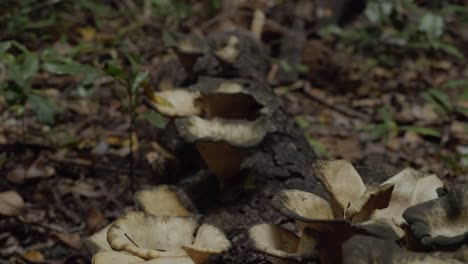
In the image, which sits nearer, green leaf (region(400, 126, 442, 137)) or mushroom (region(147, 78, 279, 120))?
mushroom (region(147, 78, 279, 120))

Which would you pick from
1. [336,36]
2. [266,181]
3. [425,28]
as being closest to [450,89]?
[425,28]

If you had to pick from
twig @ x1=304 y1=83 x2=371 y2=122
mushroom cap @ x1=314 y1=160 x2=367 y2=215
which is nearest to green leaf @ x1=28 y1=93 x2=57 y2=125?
mushroom cap @ x1=314 y1=160 x2=367 y2=215

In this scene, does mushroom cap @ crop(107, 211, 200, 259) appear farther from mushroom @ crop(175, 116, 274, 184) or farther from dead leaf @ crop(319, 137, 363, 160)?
dead leaf @ crop(319, 137, 363, 160)

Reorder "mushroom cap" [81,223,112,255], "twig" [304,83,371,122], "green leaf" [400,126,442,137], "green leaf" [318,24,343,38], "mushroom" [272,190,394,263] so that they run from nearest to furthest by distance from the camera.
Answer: "mushroom" [272,190,394,263]
"mushroom cap" [81,223,112,255]
"green leaf" [400,126,442,137]
"twig" [304,83,371,122]
"green leaf" [318,24,343,38]

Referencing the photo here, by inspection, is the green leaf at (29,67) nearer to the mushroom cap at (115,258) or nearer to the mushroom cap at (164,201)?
the mushroom cap at (164,201)

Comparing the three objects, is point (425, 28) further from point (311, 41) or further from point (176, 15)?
point (176, 15)

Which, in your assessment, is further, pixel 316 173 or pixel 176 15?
pixel 176 15
